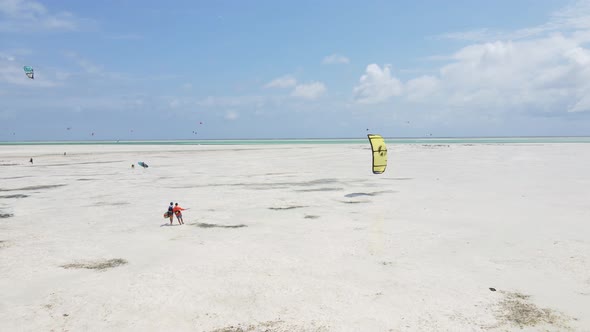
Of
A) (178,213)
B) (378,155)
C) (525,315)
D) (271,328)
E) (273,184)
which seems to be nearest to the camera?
(271,328)

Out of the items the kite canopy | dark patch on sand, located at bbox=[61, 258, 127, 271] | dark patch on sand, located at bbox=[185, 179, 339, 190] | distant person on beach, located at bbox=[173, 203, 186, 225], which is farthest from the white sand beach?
the kite canopy

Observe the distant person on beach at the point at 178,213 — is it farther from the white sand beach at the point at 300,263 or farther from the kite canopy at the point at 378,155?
the kite canopy at the point at 378,155

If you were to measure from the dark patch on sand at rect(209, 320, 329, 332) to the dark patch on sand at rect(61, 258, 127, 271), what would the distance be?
5.06 meters

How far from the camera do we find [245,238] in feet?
44.6

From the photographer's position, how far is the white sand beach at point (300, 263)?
785cm

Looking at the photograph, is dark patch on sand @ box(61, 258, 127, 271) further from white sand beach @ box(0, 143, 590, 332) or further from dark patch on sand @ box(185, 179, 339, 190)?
dark patch on sand @ box(185, 179, 339, 190)

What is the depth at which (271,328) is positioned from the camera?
740 cm

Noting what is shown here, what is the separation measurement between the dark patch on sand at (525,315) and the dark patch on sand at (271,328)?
3535mm

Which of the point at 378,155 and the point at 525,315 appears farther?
the point at 378,155

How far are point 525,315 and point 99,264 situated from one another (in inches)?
411

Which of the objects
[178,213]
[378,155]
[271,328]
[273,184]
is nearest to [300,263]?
[271,328]

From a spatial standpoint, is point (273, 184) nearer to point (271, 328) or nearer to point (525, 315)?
point (271, 328)

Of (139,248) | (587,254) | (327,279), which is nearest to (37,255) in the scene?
(139,248)

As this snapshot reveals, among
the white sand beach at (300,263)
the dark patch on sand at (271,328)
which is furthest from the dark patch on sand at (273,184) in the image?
the dark patch on sand at (271,328)
